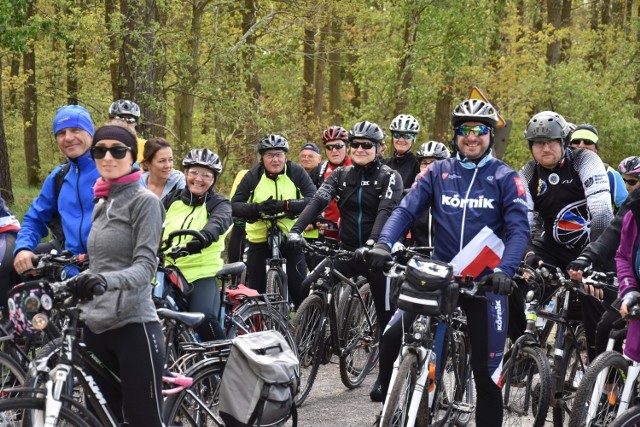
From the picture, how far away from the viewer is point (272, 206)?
9.59 meters

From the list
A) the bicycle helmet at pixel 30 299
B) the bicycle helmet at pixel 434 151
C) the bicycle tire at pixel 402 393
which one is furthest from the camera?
the bicycle helmet at pixel 434 151

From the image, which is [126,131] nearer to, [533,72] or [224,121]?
[224,121]

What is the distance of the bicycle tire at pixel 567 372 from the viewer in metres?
7.12

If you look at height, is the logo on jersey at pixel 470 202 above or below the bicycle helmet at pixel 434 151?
below

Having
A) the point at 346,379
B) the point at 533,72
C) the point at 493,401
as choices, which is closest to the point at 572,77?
the point at 533,72

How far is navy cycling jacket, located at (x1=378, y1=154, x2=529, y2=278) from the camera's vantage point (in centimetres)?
582

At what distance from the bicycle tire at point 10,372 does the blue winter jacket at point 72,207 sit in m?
0.80

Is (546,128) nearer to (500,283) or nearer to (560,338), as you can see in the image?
(560,338)

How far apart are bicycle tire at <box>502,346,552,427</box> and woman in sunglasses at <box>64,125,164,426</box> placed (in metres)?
3.15

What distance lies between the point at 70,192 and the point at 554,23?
2426 centimetres

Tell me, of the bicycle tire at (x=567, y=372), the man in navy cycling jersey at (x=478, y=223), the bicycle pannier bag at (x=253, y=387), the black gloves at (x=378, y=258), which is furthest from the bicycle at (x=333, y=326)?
the black gloves at (x=378, y=258)

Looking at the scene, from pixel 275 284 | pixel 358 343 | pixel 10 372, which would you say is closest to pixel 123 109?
pixel 275 284

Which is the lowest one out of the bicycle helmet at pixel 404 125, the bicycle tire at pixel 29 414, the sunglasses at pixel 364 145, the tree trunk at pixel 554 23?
the bicycle tire at pixel 29 414

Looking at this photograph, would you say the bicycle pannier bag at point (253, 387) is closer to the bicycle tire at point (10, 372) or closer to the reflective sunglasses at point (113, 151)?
the bicycle tire at point (10, 372)
